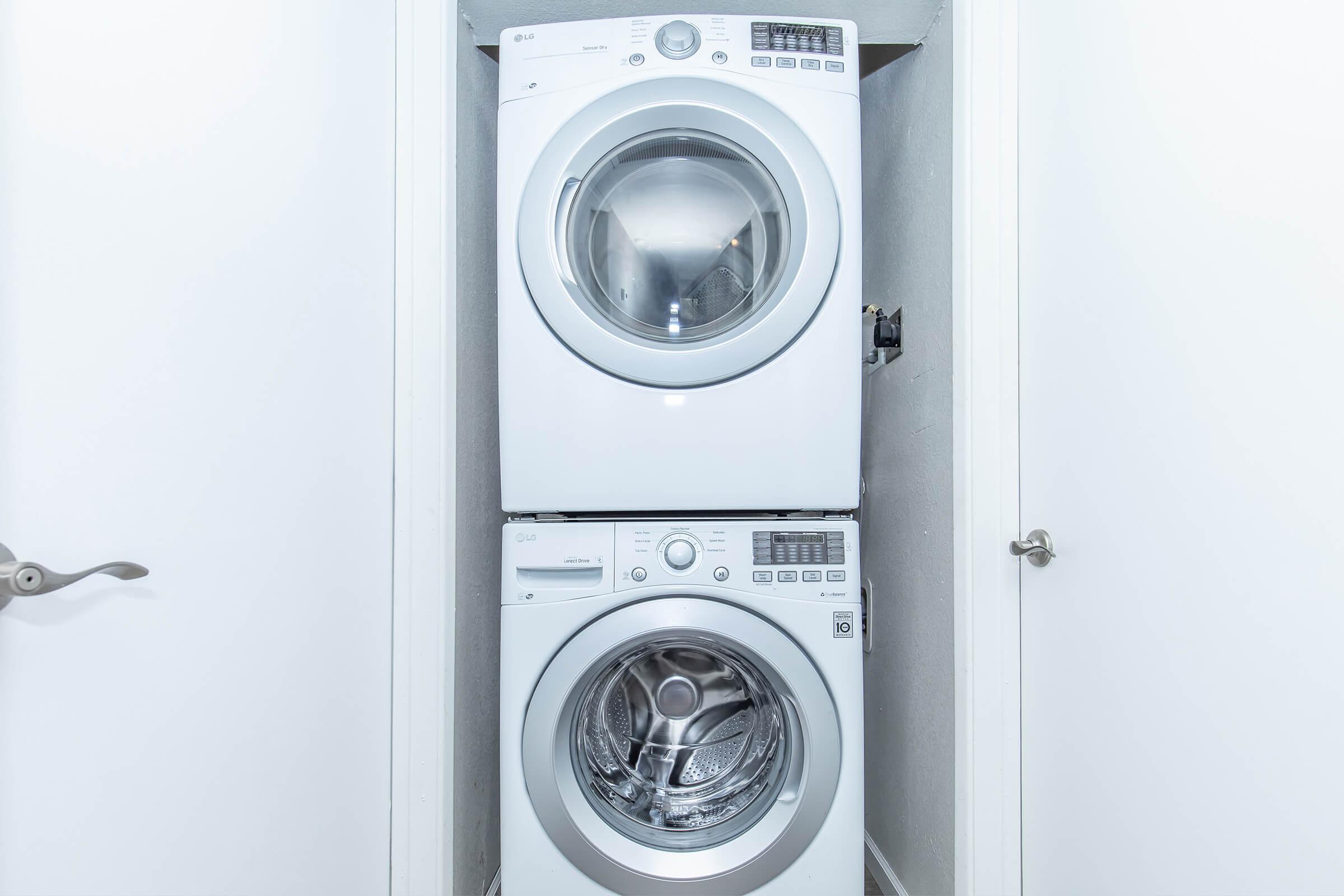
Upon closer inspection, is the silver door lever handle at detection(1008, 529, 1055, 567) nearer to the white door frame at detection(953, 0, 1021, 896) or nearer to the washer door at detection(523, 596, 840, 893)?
the white door frame at detection(953, 0, 1021, 896)

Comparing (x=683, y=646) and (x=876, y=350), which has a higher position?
(x=876, y=350)

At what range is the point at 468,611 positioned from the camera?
1299mm

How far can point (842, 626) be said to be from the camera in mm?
1176

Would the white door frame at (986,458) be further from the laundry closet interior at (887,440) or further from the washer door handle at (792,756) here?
the washer door handle at (792,756)

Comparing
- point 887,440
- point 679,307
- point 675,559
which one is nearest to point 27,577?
point 675,559

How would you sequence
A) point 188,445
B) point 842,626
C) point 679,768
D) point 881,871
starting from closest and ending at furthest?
point 188,445, point 842,626, point 679,768, point 881,871

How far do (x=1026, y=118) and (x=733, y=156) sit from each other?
1.53 feet

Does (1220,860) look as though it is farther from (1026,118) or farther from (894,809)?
(1026,118)

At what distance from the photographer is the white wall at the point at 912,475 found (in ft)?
4.03

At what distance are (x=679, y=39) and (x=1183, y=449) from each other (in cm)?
99

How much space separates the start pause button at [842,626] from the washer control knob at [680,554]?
249 millimetres

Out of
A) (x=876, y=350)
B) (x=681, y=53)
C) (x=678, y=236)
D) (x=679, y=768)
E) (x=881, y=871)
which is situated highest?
(x=681, y=53)

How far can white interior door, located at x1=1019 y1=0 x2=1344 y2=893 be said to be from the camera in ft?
2.10

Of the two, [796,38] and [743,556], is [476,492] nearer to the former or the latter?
[743,556]
